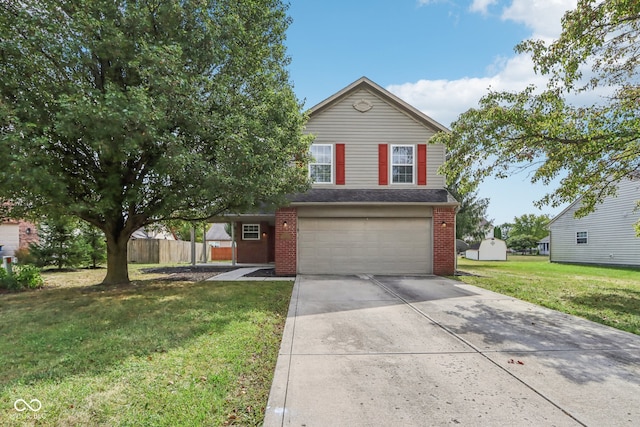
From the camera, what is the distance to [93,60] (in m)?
8.16

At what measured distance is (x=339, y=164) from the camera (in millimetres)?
13375

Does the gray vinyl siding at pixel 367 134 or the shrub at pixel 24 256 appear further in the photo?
the shrub at pixel 24 256

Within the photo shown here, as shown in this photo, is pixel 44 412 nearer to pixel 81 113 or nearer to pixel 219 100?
pixel 81 113

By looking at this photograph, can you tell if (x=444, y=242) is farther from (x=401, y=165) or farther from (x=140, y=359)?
(x=140, y=359)

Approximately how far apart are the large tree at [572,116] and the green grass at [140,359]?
6098 millimetres

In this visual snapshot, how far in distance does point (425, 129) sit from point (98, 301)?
38.6 ft

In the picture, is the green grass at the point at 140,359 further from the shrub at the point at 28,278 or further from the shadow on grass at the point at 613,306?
the shadow on grass at the point at 613,306

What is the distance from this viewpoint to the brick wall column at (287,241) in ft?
41.8

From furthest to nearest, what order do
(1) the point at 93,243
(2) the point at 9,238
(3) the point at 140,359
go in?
(2) the point at 9,238, (1) the point at 93,243, (3) the point at 140,359

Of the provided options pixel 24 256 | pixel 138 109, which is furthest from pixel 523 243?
pixel 138 109

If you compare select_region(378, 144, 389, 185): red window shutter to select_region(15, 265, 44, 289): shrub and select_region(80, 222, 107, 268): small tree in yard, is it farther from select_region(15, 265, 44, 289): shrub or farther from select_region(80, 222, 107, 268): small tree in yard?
select_region(80, 222, 107, 268): small tree in yard

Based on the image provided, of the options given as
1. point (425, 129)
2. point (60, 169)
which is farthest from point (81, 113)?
point (425, 129)

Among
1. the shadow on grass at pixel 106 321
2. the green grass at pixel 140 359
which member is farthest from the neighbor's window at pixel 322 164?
the green grass at pixel 140 359

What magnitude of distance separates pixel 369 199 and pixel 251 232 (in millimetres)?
9173
